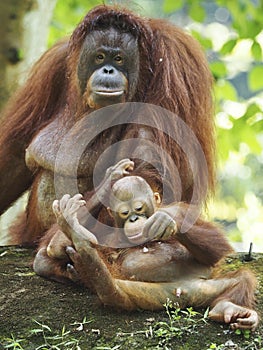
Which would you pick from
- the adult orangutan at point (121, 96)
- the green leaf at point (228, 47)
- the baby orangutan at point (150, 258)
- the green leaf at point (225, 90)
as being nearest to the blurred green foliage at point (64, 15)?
the green leaf at point (225, 90)

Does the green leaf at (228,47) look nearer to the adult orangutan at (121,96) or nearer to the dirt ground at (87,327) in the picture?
the adult orangutan at (121,96)

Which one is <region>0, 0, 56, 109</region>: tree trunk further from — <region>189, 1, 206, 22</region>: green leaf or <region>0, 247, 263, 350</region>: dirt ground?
<region>0, 247, 263, 350</region>: dirt ground

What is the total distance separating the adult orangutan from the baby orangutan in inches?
10.3

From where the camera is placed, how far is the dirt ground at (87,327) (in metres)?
2.69

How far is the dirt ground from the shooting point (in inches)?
106

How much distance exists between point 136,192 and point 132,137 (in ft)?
1.54

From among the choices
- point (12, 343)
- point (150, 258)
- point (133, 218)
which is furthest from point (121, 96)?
point (12, 343)

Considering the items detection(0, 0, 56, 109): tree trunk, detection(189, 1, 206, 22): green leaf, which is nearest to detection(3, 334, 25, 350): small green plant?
detection(0, 0, 56, 109): tree trunk

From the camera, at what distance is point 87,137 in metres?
3.62

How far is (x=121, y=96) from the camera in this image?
3412 mm

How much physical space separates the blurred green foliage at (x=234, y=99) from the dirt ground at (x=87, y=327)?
1.25 m

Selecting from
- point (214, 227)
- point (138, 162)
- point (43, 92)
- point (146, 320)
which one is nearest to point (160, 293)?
point (146, 320)

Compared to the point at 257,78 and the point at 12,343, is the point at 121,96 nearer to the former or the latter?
the point at 12,343

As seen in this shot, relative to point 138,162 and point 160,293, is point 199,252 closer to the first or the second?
point 160,293
